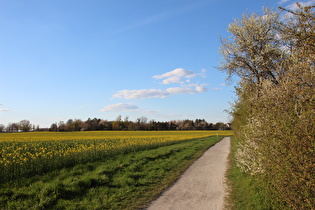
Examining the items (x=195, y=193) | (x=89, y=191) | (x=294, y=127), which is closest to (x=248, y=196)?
(x=195, y=193)

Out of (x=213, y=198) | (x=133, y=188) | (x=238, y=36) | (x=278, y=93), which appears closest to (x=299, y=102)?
(x=278, y=93)

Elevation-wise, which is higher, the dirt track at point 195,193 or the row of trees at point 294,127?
the row of trees at point 294,127

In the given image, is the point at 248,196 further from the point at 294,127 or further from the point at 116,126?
the point at 116,126

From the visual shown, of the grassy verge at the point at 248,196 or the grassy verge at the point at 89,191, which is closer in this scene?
the grassy verge at the point at 248,196

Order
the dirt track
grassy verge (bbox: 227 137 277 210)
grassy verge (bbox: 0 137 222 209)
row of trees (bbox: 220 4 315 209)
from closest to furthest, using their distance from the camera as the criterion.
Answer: row of trees (bbox: 220 4 315 209) → grassy verge (bbox: 227 137 277 210) → the dirt track → grassy verge (bbox: 0 137 222 209)

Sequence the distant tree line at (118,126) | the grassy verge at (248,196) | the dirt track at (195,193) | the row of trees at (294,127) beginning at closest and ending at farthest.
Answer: the row of trees at (294,127)
the grassy verge at (248,196)
the dirt track at (195,193)
the distant tree line at (118,126)

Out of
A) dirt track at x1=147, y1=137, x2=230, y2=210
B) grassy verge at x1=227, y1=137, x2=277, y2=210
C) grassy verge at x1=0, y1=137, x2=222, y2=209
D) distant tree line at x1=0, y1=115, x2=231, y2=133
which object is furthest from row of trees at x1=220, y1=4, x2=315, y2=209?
distant tree line at x1=0, y1=115, x2=231, y2=133

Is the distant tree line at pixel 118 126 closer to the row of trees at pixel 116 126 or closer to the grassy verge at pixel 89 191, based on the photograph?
the row of trees at pixel 116 126

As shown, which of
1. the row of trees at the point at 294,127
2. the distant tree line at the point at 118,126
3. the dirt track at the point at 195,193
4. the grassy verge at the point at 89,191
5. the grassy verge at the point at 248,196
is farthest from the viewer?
the distant tree line at the point at 118,126

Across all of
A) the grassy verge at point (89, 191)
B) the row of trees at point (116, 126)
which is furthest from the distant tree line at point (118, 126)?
the grassy verge at point (89, 191)

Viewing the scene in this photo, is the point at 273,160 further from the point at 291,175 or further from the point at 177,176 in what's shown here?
the point at 177,176

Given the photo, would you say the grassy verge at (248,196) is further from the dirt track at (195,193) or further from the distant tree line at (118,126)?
the distant tree line at (118,126)

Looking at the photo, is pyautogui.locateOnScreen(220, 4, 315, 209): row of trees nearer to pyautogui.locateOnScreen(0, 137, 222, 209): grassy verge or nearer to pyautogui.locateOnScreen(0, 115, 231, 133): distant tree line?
pyautogui.locateOnScreen(0, 137, 222, 209): grassy verge

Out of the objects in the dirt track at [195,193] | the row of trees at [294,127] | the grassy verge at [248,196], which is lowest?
the dirt track at [195,193]
